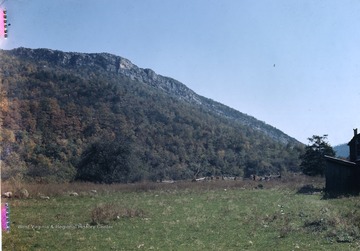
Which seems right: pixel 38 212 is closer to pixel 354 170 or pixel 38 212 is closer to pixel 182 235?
pixel 182 235

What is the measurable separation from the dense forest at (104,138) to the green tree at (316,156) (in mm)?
30129

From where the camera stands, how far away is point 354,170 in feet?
137

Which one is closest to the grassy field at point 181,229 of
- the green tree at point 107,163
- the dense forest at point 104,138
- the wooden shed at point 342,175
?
the wooden shed at point 342,175

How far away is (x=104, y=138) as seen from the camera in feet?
240

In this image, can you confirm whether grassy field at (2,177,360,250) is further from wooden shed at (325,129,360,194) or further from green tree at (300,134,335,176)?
green tree at (300,134,335,176)

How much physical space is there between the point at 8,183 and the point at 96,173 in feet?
79.0

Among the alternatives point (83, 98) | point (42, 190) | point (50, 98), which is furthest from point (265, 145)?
point (42, 190)

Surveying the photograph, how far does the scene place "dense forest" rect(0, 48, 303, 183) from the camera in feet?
210

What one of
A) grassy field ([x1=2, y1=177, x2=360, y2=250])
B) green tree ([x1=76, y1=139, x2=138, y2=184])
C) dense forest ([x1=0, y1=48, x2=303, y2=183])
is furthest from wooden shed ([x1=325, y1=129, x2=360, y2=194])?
dense forest ([x1=0, y1=48, x2=303, y2=183])

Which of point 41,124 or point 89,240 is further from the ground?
point 41,124

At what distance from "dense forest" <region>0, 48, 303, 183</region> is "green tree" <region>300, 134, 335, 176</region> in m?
30.1

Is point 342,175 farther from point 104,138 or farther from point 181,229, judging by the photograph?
point 104,138

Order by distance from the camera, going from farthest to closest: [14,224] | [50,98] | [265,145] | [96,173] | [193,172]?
[265,145] < [193,172] < [50,98] < [96,173] < [14,224]

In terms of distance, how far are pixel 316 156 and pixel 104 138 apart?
3891 cm
